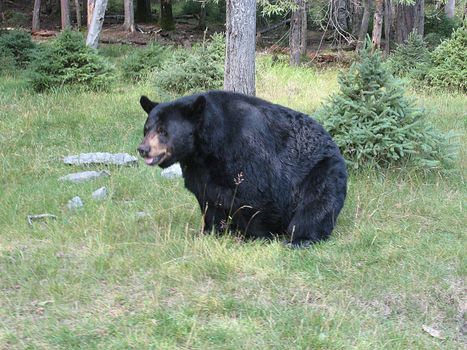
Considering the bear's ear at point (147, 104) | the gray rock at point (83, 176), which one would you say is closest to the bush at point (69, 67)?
the gray rock at point (83, 176)

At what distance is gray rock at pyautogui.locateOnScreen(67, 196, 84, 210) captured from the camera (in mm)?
6434

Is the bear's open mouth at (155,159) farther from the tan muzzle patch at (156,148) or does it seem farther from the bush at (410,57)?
the bush at (410,57)

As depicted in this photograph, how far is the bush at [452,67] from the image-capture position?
1360 centimetres

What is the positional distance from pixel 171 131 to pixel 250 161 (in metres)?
0.83

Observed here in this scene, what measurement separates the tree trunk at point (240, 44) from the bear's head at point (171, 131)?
4914 mm

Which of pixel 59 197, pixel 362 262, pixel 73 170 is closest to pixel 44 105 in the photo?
pixel 73 170

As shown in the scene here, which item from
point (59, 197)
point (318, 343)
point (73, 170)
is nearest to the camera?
point (318, 343)

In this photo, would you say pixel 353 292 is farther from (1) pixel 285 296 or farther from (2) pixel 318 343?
(2) pixel 318 343

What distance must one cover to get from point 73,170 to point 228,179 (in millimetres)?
3510

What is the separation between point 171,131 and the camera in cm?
507

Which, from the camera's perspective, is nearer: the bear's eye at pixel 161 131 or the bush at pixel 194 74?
the bear's eye at pixel 161 131

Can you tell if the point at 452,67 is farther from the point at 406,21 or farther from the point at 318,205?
the point at 318,205

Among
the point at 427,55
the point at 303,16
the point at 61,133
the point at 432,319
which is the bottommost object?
the point at 432,319

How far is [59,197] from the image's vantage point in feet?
22.3
